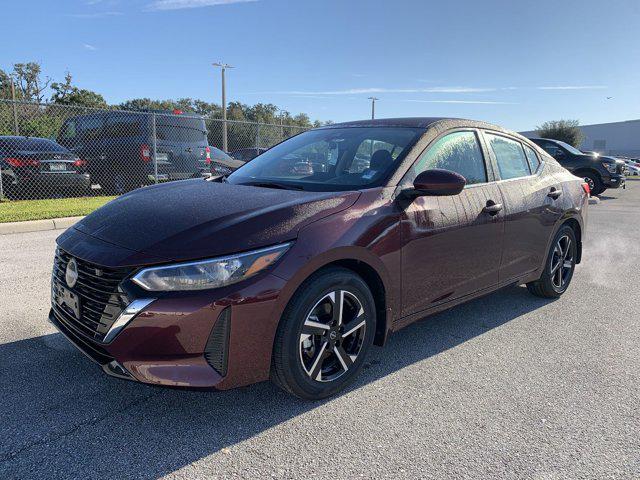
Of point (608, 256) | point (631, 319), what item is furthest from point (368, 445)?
point (608, 256)

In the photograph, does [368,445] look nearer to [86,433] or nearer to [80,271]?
[86,433]

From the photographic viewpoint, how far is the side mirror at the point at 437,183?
3049mm

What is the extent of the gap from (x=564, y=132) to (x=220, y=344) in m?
58.7

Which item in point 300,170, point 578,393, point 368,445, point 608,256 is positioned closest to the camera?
point 368,445

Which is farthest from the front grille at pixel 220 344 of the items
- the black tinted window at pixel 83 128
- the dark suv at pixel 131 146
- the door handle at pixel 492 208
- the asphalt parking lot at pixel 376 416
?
the black tinted window at pixel 83 128

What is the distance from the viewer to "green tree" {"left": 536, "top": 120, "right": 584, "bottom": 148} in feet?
172

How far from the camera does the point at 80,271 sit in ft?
8.57

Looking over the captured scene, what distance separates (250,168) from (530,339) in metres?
2.59

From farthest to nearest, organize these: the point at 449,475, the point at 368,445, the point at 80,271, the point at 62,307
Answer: the point at 62,307
the point at 80,271
the point at 368,445
the point at 449,475

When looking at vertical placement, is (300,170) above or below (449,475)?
above

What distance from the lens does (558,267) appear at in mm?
4820

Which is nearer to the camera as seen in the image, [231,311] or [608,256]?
[231,311]

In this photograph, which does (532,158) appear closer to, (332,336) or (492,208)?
(492,208)

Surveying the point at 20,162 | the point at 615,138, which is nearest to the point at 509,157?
the point at 20,162
